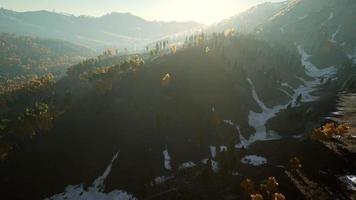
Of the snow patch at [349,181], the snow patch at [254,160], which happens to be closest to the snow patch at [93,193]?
the snow patch at [254,160]

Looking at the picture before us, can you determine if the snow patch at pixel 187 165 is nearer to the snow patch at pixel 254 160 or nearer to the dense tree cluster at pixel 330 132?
the snow patch at pixel 254 160

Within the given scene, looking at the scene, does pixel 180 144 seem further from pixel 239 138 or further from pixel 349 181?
pixel 349 181

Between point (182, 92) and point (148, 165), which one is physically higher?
point (182, 92)

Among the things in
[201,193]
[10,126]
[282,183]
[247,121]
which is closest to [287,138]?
[247,121]

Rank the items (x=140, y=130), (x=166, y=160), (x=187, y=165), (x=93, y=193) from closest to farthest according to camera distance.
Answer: (x=93, y=193)
(x=187, y=165)
(x=166, y=160)
(x=140, y=130)

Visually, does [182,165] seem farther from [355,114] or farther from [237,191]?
[355,114]

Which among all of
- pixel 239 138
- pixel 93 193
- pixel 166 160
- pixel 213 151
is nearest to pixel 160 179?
pixel 166 160
